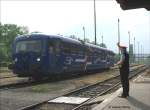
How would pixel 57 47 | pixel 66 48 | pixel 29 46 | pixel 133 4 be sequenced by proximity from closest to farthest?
pixel 133 4, pixel 29 46, pixel 57 47, pixel 66 48

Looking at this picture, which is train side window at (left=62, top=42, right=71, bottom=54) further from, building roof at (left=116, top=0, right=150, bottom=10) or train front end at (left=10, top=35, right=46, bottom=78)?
building roof at (left=116, top=0, right=150, bottom=10)

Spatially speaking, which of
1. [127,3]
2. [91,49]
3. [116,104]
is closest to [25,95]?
[116,104]

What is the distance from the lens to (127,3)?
1193 cm

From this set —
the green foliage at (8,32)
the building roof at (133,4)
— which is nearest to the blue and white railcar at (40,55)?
the building roof at (133,4)

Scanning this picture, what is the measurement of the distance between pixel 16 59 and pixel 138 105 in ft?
46.2

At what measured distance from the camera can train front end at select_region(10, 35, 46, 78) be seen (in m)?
24.0

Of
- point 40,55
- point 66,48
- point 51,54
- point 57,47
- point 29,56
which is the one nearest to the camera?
point 40,55

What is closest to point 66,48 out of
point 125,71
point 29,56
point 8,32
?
point 29,56

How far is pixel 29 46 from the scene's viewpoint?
24.9 meters

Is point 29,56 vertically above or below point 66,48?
below

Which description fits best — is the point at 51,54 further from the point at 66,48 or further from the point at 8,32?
the point at 8,32

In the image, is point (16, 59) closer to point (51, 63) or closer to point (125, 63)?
point (51, 63)

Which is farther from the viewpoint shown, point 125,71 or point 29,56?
point 29,56

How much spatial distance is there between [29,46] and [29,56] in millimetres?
874
